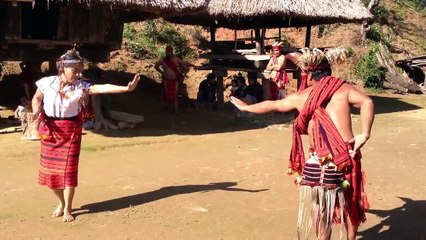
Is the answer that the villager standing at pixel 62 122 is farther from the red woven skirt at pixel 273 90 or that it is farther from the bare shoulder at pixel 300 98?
the red woven skirt at pixel 273 90

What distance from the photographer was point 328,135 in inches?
147

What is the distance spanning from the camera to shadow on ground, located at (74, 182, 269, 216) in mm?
5371

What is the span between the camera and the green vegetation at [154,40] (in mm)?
18203

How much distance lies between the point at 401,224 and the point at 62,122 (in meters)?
3.23

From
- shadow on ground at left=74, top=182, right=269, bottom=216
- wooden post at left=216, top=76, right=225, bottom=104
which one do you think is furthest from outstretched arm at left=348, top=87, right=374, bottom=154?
wooden post at left=216, top=76, right=225, bottom=104

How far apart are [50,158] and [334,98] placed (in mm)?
2657

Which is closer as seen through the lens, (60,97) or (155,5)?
(60,97)

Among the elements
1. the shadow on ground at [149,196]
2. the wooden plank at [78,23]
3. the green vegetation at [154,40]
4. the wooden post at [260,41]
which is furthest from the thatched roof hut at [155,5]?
the green vegetation at [154,40]

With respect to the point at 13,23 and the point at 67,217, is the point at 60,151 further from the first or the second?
the point at 13,23

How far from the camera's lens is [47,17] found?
12.6 meters

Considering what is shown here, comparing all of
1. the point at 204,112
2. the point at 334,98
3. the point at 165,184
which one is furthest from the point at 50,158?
the point at 204,112

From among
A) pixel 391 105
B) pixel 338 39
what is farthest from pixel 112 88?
pixel 338 39

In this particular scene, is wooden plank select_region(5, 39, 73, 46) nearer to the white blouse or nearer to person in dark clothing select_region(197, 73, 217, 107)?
person in dark clothing select_region(197, 73, 217, 107)

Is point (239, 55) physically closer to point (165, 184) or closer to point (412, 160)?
point (412, 160)
